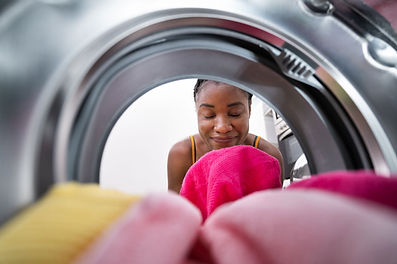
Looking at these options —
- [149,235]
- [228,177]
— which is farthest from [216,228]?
[228,177]

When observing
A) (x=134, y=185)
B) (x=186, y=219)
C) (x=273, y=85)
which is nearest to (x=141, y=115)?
(x=134, y=185)

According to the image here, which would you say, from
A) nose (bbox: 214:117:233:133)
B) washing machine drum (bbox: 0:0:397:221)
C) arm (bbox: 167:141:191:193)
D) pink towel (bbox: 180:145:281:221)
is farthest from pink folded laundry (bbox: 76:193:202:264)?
arm (bbox: 167:141:191:193)

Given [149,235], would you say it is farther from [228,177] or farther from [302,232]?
[228,177]

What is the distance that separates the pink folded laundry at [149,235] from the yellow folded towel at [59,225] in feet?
0.05

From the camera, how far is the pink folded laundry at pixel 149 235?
0.76ft

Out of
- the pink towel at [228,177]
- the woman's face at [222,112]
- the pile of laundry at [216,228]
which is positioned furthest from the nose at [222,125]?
the pile of laundry at [216,228]

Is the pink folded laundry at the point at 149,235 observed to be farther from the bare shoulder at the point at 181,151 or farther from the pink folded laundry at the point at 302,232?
the bare shoulder at the point at 181,151

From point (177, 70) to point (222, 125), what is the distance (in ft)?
1.86

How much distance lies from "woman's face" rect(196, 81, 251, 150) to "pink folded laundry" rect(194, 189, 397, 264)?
35.4 inches

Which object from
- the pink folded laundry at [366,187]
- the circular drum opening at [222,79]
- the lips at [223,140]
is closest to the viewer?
the pink folded laundry at [366,187]

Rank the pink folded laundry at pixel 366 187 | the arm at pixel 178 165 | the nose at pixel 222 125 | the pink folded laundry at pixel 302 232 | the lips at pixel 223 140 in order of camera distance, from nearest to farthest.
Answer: the pink folded laundry at pixel 302 232, the pink folded laundry at pixel 366 187, the nose at pixel 222 125, the lips at pixel 223 140, the arm at pixel 178 165

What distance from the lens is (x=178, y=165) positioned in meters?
1.65

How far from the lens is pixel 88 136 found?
17.8 inches

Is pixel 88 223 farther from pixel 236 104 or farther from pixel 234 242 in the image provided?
pixel 236 104
